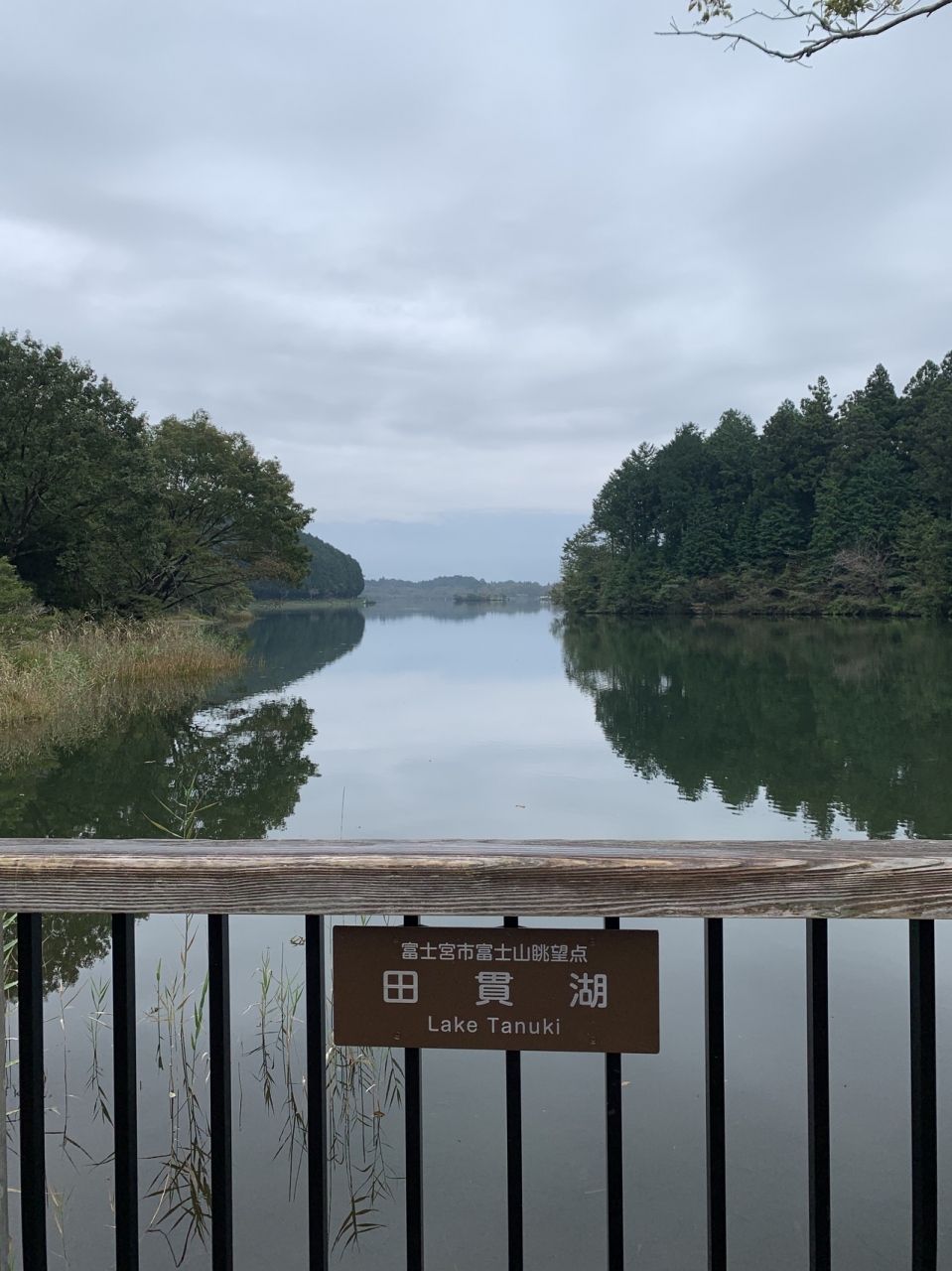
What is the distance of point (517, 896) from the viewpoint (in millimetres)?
1299

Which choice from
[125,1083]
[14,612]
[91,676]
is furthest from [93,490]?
[125,1083]

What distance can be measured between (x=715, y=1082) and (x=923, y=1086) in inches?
11.2

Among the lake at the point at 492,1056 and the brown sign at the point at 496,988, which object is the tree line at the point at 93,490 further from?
the brown sign at the point at 496,988

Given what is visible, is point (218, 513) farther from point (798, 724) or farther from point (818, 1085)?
point (818, 1085)

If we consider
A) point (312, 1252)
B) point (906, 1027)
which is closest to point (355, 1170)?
point (312, 1252)

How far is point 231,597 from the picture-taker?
33.9 m

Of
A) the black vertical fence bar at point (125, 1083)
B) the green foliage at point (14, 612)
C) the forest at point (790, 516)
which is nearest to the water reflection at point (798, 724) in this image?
the black vertical fence bar at point (125, 1083)

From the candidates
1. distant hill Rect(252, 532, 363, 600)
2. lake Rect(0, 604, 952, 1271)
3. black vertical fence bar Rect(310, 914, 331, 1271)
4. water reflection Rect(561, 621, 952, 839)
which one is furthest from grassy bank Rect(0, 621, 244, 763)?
distant hill Rect(252, 532, 363, 600)

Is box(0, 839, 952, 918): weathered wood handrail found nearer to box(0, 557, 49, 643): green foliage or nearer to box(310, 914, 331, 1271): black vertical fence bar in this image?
box(310, 914, 331, 1271): black vertical fence bar

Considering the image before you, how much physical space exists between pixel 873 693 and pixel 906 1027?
12.4 metres

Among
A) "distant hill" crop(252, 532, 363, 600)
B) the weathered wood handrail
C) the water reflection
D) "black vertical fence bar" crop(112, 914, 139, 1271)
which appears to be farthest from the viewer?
"distant hill" crop(252, 532, 363, 600)

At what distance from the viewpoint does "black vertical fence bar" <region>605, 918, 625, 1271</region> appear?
136cm

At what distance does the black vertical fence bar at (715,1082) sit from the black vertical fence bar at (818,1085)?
0.40 ft

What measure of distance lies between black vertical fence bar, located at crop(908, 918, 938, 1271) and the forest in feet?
134
